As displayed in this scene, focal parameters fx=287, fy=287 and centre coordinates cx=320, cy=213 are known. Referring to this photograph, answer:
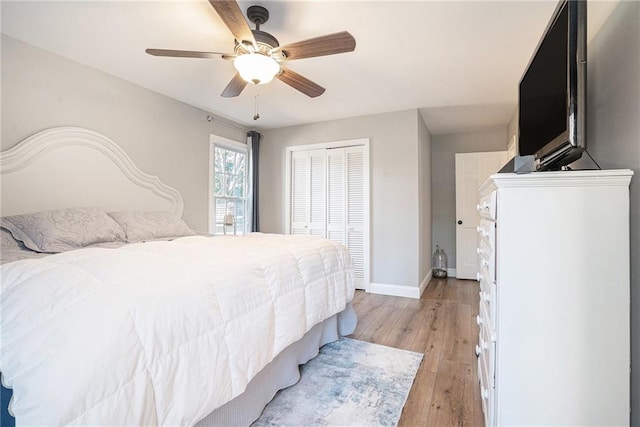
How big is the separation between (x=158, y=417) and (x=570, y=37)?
1991 millimetres

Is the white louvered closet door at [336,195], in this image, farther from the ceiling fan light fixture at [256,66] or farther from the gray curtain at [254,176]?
the ceiling fan light fixture at [256,66]

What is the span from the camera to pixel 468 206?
4797 mm

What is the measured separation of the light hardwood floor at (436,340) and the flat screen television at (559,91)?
1400mm

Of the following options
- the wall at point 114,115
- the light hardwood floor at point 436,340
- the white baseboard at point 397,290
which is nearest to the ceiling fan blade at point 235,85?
the wall at point 114,115

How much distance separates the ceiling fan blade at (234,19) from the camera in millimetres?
1469

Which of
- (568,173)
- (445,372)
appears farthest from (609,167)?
(445,372)

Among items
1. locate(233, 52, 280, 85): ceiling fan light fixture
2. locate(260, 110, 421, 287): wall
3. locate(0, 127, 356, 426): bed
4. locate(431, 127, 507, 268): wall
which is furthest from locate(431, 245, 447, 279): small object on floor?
locate(233, 52, 280, 85): ceiling fan light fixture

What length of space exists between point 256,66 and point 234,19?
38 cm

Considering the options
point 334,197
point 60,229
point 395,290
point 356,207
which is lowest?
point 395,290

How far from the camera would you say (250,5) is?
185 centimetres

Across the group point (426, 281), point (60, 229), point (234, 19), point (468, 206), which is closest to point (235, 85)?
point (234, 19)

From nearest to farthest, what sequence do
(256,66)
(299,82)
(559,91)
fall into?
(559,91)
(256,66)
(299,82)

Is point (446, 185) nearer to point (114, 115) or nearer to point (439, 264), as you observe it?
point (439, 264)

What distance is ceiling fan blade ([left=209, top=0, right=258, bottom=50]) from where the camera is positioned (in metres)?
1.47
